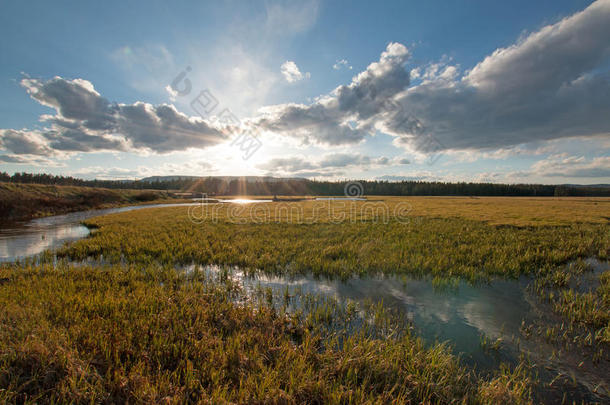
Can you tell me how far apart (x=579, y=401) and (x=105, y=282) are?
42.3 feet

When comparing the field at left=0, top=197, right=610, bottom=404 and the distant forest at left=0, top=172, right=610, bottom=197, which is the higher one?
the distant forest at left=0, top=172, right=610, bottom=197

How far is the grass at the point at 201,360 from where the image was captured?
3.40 meters

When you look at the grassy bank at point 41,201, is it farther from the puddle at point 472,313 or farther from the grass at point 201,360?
the puddle at point 472,313

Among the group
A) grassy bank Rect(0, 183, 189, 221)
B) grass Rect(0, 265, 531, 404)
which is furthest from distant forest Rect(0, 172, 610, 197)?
grass Rect(0, 265, 531, 404)

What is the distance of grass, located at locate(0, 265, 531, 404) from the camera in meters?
3.40

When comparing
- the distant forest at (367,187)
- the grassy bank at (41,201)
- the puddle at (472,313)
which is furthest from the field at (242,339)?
the distant forest at (367,187)

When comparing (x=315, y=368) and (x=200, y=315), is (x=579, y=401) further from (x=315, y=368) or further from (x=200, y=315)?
(x=200, y=315)

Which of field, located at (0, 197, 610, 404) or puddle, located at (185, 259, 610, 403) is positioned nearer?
field, located at (0, 197, 610, 404)

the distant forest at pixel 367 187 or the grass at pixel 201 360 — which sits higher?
the distant forest at pixel 367 187

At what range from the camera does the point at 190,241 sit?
15.0m

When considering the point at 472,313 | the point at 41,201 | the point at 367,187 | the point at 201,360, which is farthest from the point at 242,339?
the point at 367,187

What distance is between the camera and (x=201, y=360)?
4.29 m

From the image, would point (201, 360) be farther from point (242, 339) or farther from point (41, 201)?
point (41, 201)

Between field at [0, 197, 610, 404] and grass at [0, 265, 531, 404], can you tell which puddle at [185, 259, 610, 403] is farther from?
Result: grass at [0, 265, 531, 404]
